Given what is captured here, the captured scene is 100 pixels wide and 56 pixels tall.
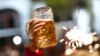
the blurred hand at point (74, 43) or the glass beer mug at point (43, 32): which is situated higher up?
the glass beer mug at point (43, 32)

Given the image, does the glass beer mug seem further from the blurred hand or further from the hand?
the blurred hand

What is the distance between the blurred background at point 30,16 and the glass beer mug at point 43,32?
52mm

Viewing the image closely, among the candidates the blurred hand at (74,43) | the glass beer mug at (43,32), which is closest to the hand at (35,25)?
the glass beer mug at (43,32)

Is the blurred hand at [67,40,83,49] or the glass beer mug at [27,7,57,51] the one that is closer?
the glass beer mug at [27,7,57,51]

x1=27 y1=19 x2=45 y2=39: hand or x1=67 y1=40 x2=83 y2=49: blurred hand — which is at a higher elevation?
x1=27 y1=19 x2=45 y2=39: hand

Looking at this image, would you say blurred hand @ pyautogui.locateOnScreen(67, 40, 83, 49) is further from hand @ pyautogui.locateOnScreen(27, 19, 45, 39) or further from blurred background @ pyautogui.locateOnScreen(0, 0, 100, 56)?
hand @ pyautogui.locateOnScreen(27, 19, 45, 39)

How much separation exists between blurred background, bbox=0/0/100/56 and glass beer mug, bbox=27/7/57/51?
0.05 meters

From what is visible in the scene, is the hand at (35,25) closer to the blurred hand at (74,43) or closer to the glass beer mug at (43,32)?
the glass beer mug at (43,32)

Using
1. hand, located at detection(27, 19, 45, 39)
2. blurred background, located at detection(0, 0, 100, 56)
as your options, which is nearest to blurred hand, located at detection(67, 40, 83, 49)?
blurred background, located at detection(0, 0, 100, 56)

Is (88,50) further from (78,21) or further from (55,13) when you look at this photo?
(55,13)

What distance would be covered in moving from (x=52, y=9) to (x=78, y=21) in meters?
0.17

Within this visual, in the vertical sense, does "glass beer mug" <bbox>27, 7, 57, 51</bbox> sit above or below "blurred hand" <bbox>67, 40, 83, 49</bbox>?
above

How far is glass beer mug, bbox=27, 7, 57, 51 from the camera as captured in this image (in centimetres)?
115

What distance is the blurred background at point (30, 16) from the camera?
1235 mm
